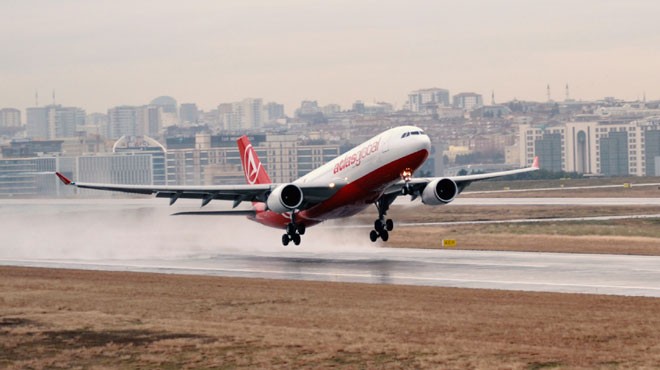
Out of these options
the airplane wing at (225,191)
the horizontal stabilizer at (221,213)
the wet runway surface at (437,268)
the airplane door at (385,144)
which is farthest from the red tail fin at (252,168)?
the airplane door at (385,144)

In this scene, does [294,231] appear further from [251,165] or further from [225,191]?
[251,165]

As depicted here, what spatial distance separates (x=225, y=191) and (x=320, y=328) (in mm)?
30662

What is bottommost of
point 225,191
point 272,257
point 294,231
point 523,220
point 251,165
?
point 272,257

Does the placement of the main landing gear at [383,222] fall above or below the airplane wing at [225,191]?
below

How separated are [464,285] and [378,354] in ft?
54.9

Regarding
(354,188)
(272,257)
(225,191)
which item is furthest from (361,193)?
(225,191)

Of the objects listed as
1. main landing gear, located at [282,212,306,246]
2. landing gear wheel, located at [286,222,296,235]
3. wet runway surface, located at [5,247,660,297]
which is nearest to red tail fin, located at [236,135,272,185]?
wet runway surface, located at [5,247,660,297]

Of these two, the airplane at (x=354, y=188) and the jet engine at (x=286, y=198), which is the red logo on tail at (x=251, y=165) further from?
the jet engine at (x=286, y=198)

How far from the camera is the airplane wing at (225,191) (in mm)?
63659

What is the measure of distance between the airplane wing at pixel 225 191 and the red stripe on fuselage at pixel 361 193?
553mm

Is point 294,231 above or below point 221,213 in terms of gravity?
below

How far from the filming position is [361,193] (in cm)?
6244

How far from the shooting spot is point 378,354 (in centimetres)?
3247

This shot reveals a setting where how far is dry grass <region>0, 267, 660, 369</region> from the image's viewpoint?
105 ft
